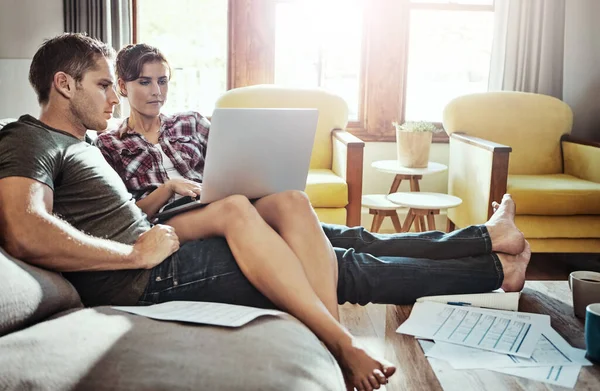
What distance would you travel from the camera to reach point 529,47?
4023 millimetres

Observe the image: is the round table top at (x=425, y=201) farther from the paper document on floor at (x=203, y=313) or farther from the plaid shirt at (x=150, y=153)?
the paper document on floor at (x=203, y=313)

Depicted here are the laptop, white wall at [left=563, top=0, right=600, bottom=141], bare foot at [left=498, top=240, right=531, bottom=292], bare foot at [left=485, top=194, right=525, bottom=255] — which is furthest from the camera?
white wall at [left=563, top=0, right=600, bottom=141]

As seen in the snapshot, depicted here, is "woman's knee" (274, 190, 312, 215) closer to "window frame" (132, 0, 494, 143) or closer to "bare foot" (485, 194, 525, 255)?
"bare foot" (485, 194, 525, 255)

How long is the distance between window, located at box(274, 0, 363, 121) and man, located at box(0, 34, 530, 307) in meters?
Result: 2.55

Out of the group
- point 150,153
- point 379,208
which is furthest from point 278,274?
point 379,208

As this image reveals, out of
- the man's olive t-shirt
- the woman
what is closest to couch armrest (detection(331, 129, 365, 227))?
the woman

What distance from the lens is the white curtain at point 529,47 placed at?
13.1ft

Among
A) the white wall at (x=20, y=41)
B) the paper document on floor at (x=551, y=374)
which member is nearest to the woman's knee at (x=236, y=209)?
the paper document on floor at (x=551, y=374)

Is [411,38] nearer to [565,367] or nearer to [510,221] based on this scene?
[510,221]

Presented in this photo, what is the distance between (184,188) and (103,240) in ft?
1.53

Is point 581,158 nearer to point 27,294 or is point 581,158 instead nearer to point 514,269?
point 514,269

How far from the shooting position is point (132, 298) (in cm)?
147

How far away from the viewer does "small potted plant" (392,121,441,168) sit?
3492 millimetres

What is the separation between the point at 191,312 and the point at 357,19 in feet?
10.9
